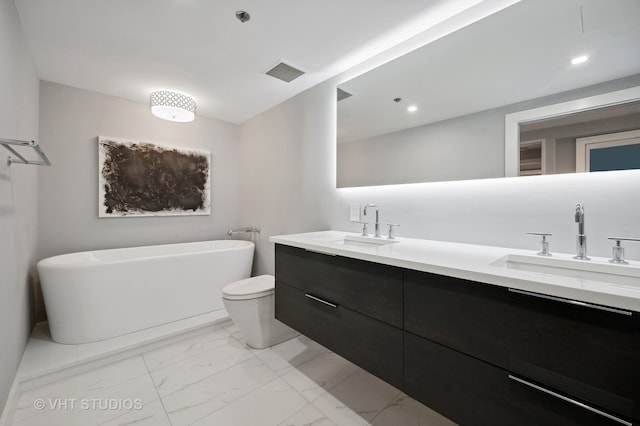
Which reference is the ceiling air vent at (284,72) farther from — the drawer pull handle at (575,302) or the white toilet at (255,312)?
the drawer pull handle at (575,302)

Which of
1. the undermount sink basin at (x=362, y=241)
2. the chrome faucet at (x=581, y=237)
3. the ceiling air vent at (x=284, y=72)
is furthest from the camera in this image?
the ceiling air vent at (x=284, y=72)

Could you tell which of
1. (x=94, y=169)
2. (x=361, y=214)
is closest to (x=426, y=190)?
(x=361, y=214)

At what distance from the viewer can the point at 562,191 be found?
3.98ft

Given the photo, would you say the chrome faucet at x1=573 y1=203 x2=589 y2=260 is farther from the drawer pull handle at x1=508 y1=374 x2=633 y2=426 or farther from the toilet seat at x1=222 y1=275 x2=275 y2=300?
the toilet seat at x1=222 y1=275 x2=275 y2=300

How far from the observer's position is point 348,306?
1307mm

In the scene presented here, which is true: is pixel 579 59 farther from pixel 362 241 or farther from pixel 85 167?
pixel 85 167

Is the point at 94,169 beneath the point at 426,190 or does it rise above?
above

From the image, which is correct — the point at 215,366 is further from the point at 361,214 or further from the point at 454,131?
the point at 454,131

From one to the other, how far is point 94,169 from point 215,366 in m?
2.30

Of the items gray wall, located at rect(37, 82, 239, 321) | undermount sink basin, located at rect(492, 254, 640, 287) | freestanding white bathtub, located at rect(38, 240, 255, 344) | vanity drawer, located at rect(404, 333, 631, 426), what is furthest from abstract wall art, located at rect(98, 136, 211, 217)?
undermount sink basin, located at rect(492, 254, 640, 287)

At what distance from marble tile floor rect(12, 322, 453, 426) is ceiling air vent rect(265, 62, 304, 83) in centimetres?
227

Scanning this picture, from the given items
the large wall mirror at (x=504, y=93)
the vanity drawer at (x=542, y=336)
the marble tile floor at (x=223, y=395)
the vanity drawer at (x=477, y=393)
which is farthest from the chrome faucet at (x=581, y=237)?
the marble tile floor at (x=223, y=395)

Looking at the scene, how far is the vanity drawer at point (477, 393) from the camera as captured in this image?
28.9 inches

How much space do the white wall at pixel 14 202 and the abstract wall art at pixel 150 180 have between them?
576mm
